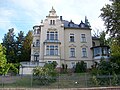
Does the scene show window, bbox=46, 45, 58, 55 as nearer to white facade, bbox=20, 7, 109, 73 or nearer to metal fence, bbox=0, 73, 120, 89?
white facade, bbox=20, 7, 109, 73

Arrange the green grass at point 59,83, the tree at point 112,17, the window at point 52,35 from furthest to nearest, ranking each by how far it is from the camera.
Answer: the window at point 52,35, the tree at point 112,17, the green grass at point 59,83

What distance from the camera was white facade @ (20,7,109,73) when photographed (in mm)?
41312

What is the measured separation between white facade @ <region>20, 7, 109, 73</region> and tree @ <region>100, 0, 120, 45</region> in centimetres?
870

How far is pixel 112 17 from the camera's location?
35062 mm

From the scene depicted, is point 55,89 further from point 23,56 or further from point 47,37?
point 23,56

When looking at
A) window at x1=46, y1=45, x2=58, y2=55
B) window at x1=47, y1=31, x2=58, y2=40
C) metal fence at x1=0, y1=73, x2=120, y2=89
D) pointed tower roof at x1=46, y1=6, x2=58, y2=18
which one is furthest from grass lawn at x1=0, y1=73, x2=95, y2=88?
pointed tower roof at x1=46, y1=6, x2=58, y2=18

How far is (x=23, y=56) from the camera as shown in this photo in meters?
56.6

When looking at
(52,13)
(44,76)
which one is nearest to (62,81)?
(44,76)

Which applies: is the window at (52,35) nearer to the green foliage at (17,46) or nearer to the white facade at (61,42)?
the white facade at (61,42)

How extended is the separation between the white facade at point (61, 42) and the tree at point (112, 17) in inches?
342

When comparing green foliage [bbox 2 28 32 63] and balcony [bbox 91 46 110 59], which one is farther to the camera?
green foliage [bbox 2 28 32 63]

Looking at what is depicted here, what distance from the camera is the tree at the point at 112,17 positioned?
3379 cm

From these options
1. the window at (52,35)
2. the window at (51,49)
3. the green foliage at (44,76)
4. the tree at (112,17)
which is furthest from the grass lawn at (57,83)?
the window at (52,35)

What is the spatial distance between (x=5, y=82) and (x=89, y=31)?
2672 cm
